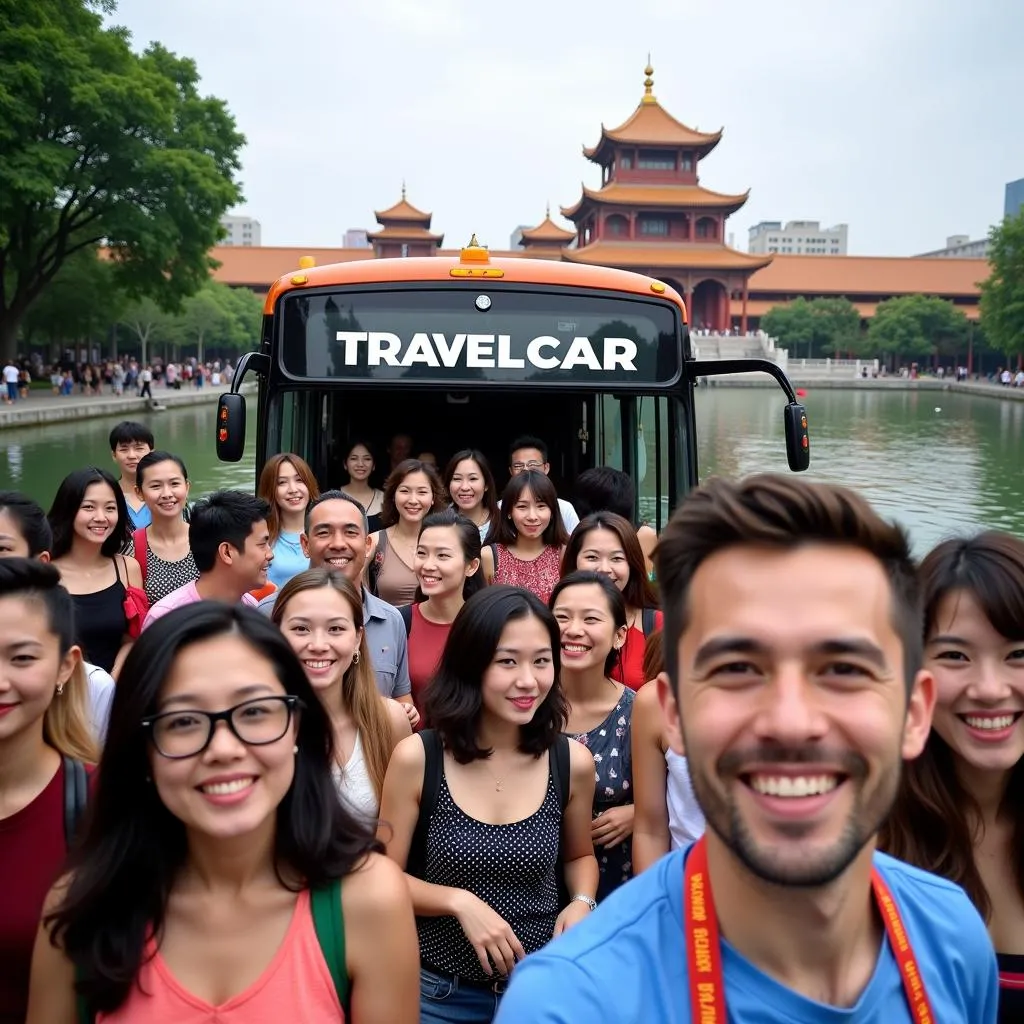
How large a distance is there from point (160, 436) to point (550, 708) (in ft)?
70.7

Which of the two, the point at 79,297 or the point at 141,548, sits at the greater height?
the point at 79,297

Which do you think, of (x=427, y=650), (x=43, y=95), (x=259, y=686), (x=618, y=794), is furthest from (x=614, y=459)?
(x=43, y=95)

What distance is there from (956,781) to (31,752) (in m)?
1.74

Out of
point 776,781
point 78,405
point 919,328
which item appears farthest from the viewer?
point 919,328

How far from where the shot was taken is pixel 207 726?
154 cm

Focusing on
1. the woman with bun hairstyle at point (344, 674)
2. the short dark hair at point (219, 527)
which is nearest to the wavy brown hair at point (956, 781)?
the woman with bun hairstyle at point (344, 674)

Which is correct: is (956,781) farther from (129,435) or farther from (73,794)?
(129,435)

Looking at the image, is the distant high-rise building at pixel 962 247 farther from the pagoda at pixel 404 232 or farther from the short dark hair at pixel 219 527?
the short dark hair at pixel 219 527

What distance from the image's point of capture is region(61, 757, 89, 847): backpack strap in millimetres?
1898

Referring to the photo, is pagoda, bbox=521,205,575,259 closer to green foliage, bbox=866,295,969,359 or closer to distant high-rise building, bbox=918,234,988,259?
green foliage, bbox=866,295,969,359

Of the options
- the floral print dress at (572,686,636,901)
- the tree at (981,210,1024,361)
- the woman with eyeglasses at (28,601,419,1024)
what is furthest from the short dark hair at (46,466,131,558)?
the tree at (981,210,1024,361)

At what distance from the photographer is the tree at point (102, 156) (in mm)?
21141

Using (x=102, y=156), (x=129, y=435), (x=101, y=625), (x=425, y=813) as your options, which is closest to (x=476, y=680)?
(x=425, y=813)

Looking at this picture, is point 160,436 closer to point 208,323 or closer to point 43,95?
point 43,95
